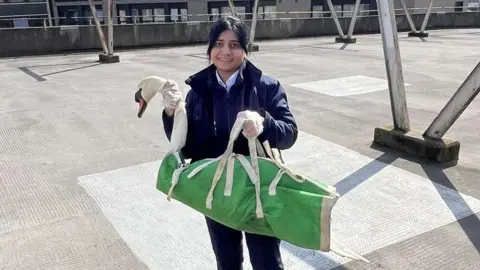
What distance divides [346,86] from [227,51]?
760cm

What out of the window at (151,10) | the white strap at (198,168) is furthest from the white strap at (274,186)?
the window at (151,10)

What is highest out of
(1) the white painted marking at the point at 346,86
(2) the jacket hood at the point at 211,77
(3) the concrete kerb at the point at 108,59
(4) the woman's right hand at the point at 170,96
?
(2) the jacket hood at the point at 211,77

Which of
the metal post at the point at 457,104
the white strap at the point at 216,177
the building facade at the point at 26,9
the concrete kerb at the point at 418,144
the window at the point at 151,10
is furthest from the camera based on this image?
the window at the point at 151,10

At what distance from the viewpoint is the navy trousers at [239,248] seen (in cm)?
220

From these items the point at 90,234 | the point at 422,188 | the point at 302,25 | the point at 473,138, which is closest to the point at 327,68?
the point at 473,138

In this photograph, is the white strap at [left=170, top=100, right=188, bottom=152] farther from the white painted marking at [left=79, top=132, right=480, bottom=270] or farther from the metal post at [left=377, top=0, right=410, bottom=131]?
the metal post at [left=377, top=0, right=410, bottom=131]

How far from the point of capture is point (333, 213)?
3777 mm

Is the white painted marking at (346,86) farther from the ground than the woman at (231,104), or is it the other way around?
the woman at (231,104)

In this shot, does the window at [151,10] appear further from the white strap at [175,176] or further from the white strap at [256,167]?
the white strap at [256,167]

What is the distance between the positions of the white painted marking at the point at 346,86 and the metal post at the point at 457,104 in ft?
11.4

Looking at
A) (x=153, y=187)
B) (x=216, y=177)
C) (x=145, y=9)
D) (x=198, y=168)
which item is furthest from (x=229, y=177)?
(x=145, y=9)

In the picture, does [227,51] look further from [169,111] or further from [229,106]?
[169,111]

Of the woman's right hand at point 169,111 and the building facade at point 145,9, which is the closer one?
the woman's right hand at point 169,111

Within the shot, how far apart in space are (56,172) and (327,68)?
8.62 metres
